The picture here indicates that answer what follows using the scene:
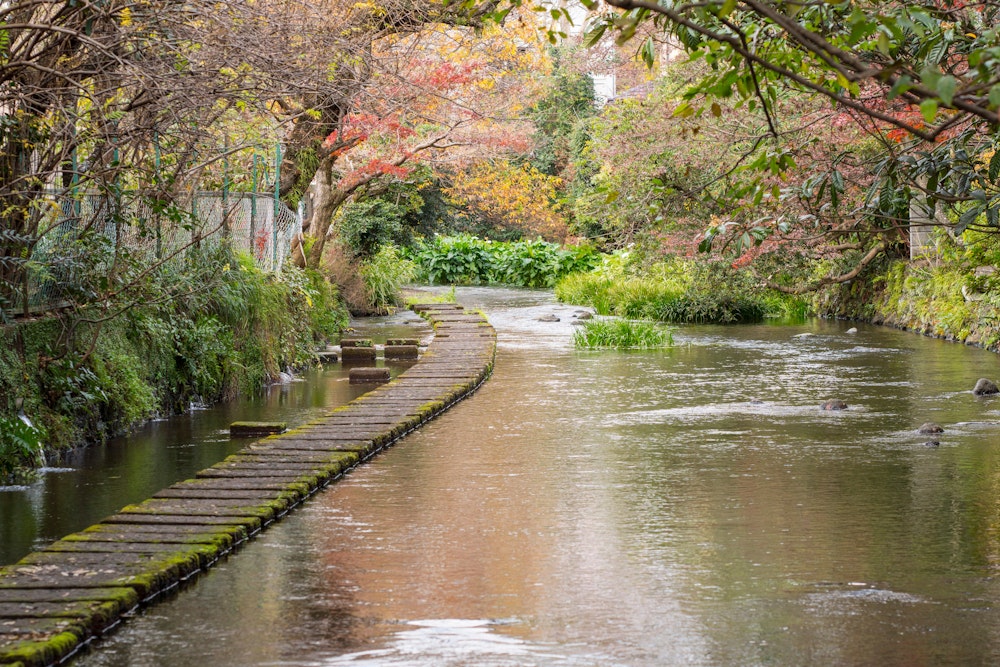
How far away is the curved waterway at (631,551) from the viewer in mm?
4844

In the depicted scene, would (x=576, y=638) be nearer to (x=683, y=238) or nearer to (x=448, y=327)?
(x=448, y=327)

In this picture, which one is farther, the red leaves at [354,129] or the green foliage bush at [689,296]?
the green foliage bush at [689,296]

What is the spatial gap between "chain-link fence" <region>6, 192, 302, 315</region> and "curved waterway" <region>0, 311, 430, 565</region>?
1.26 m

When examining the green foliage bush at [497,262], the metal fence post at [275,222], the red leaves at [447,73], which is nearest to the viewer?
the metal fence post at [275,222]

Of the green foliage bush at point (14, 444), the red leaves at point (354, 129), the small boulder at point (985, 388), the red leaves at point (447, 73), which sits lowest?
the green foliage bush at point (14, 444)

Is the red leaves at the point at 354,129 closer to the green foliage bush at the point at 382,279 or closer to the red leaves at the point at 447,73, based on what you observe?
the red leaves at the point at 447,73

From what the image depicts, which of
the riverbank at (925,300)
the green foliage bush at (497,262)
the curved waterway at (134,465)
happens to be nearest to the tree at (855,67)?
the curved waterway at (134,465)

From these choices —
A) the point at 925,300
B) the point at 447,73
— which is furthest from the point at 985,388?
the point at 447,73

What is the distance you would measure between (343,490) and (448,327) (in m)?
11.4

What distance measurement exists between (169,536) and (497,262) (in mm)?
35133

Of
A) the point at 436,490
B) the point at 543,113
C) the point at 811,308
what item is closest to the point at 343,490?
the point at 436,490

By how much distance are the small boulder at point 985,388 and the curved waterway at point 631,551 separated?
0.60m

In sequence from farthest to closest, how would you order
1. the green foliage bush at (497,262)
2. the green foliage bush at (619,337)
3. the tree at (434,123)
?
the green foliage bush at (497,262), the tree at (434,123), the green foliage bush at (619,337)

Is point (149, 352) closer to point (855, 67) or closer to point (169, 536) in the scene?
point (169, 536)
